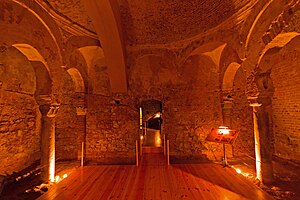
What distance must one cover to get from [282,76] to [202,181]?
18.5 feet

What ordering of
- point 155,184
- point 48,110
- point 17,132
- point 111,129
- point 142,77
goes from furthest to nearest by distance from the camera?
point 142,77
point 111,129
point 17,132
point 48,110
point 155,184

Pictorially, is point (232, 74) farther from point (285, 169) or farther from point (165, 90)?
point (285, 169)

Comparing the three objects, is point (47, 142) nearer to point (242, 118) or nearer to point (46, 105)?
point (46, 105)

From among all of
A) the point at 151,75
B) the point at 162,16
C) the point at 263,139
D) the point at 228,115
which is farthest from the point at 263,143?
the point at 162,16

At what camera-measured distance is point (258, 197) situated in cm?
384

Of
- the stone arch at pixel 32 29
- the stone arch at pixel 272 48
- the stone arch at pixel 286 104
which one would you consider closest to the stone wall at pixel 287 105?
the stone arch at pixel 286 104

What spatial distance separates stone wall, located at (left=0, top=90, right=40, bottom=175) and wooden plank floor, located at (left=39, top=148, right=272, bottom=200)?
2134 millimetres

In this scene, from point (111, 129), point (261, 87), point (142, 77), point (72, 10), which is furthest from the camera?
point (142, 77)

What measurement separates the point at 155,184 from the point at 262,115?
343 cm

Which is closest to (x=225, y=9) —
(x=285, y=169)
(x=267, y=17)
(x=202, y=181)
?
(x=267, y=17)

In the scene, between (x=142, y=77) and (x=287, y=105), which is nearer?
(x=287, y=105)

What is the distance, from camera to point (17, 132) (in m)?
5.88

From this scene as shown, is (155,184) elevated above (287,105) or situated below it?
below

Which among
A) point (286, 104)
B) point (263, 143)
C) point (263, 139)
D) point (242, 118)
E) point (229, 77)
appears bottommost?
point (263, 143)
